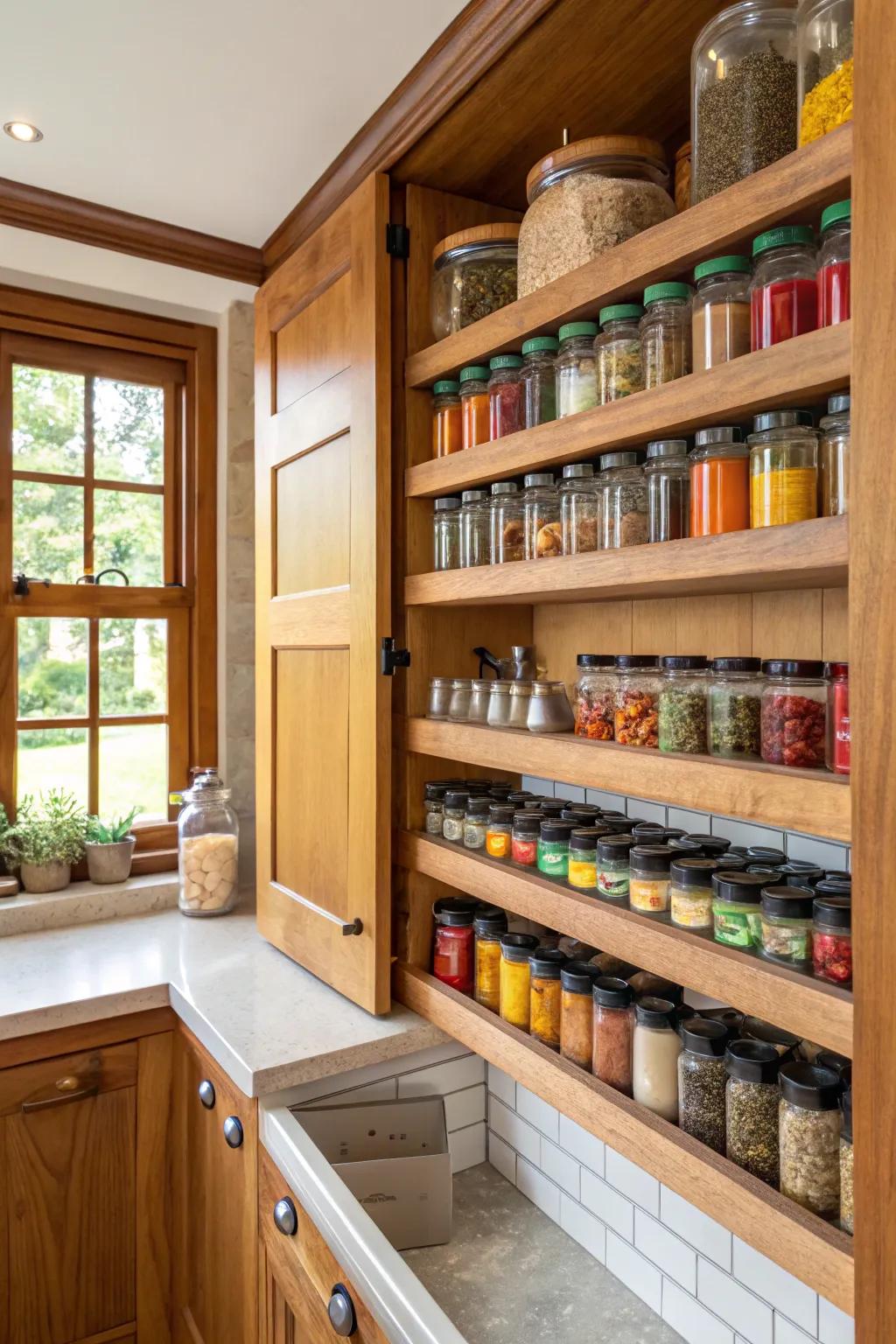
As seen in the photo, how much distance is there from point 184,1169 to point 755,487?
171 cm

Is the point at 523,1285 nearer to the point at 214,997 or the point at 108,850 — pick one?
the point at 214,997

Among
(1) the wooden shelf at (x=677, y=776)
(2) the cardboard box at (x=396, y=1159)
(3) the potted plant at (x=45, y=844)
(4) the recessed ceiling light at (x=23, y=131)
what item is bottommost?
(2) the cardboard box at (x=396, y=1159)

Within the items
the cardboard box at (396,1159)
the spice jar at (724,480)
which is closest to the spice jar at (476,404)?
the spice jar at (724,480)

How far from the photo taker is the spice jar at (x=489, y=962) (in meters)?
1.55

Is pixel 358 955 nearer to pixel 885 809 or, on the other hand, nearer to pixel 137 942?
pixel 137 942

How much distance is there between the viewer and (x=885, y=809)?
776mm

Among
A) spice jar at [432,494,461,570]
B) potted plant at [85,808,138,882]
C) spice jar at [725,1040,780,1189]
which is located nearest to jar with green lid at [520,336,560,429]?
spice jar at [432,494,461,570]

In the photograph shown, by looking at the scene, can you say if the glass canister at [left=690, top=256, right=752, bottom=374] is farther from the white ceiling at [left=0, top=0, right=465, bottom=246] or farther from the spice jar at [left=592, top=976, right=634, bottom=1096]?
the spice jar at [left=592, top=976, right=634, bottom=1096]

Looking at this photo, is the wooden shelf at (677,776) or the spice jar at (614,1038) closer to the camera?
the wooden shelf at (677,776)

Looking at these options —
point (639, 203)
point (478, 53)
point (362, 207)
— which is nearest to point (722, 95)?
point (639, 203)

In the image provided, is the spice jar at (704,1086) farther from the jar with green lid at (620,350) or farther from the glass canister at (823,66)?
the glass canister at (823,66)

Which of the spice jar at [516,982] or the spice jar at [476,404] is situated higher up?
the spice jar at [476,404]

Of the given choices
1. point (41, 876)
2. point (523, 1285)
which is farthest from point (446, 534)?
point (41, 876)

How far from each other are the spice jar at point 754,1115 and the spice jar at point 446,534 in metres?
0.94
